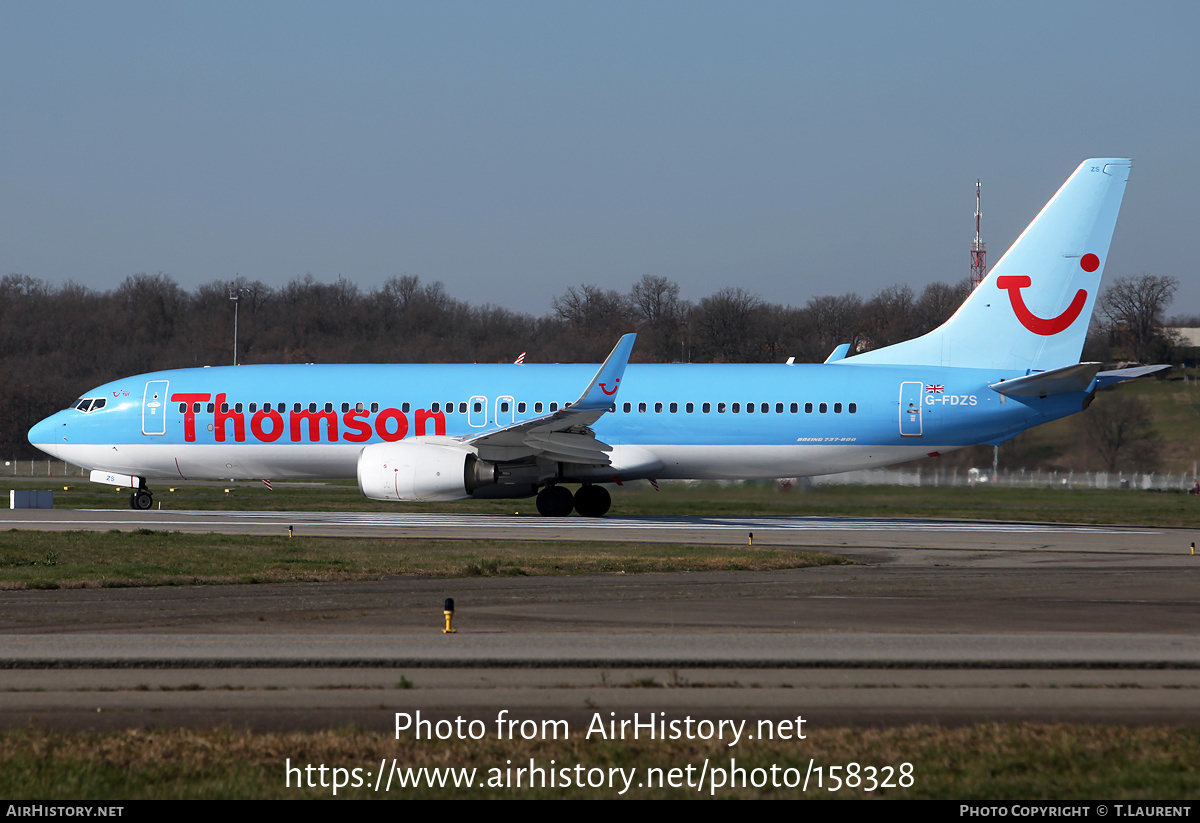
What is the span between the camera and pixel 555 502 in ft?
101

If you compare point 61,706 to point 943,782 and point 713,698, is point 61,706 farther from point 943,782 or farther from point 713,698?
point 943,782

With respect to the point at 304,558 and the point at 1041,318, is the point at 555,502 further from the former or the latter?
the point at 1041,318

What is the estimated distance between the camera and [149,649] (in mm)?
10922

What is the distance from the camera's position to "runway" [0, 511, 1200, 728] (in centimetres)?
895

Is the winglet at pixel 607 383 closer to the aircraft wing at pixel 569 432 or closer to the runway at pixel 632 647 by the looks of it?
the aircraft wing at pixel 569 432

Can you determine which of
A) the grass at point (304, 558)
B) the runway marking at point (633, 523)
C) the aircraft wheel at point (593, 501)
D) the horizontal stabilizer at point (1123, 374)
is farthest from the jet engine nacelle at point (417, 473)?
the horizontal stabilizer at point (1123, 374)

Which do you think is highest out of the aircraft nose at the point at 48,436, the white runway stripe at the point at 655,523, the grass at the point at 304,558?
the aircraft nose at the point at 48,436

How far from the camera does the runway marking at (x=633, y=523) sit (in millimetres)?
27406

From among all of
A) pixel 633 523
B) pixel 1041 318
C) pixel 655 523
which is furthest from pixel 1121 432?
pixel 633 523

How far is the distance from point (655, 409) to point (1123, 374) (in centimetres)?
1162

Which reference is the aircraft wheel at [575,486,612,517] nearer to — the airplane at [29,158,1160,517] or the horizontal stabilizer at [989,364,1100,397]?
the airplane at [29,158,1160,517]

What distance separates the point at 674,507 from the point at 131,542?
1511 cm

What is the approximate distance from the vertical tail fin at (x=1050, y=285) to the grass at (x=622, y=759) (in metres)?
23.6

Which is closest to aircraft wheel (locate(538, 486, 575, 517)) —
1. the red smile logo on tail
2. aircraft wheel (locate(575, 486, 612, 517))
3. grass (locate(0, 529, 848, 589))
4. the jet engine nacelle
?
aircraft wheel (locate(575, 486, 612, 517))
